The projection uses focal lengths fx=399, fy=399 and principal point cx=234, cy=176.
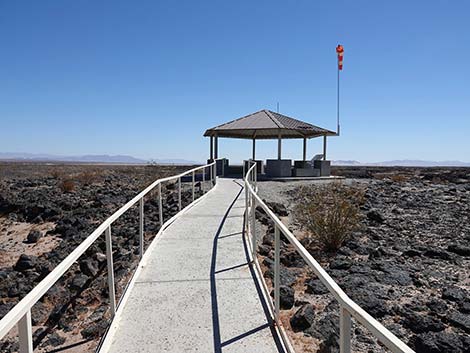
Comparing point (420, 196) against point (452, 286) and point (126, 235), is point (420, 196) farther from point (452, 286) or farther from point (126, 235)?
point (126, 235)

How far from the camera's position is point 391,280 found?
6.68m

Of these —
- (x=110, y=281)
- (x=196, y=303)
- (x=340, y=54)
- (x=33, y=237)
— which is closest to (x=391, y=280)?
(x=196, y=303)

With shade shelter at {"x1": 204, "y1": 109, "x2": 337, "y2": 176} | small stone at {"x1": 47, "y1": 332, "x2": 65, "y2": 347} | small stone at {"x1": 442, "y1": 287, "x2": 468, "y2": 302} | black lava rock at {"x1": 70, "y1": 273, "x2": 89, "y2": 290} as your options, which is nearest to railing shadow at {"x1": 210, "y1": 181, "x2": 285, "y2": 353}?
small stone at {"x1": 47, "y1": 332, "x2": 65, "y2": 347}

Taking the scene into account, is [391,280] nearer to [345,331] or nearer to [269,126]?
[345,331]

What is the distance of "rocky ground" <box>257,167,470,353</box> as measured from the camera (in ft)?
15.2

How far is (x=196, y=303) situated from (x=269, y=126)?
17.6 metres

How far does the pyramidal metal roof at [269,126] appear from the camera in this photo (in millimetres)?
21469

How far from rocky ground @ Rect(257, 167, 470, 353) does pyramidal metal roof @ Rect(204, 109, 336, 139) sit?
9.78 metres

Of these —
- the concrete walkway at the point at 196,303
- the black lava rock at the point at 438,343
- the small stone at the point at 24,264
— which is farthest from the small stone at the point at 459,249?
the small stone at the point at 24,264

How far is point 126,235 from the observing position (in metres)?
9.77

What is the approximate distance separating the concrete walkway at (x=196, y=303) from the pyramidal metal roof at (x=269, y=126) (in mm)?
15096

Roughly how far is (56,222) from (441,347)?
11005 millimetres

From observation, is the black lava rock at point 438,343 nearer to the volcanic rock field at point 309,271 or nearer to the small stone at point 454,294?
the volcanic rock field at point 309,271

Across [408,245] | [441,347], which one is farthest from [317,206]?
[441,347]
